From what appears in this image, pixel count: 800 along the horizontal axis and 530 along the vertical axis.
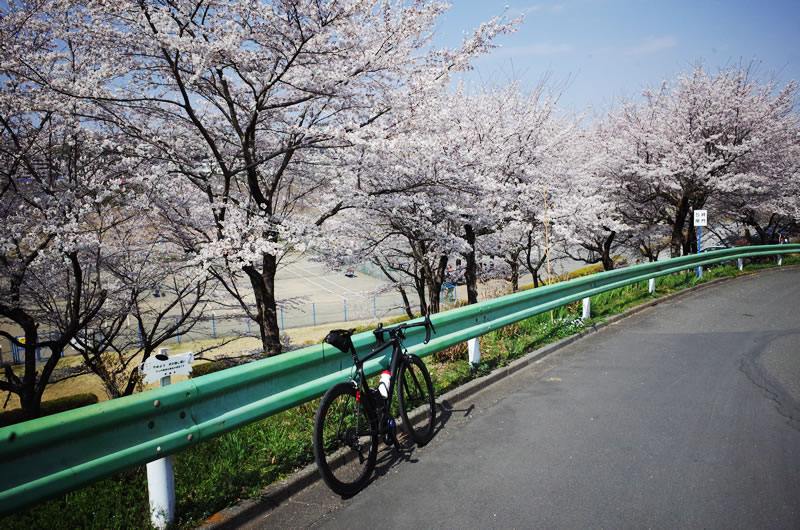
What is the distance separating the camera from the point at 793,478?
3.30 m

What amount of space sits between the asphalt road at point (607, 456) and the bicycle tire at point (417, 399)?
149 millimetres

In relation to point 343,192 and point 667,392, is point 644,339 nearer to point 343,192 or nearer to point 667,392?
point 667,392

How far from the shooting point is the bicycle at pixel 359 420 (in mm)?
3182

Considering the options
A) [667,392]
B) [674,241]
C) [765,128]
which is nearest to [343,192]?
[667,392]

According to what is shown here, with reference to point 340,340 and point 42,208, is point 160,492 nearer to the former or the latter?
point 340,340

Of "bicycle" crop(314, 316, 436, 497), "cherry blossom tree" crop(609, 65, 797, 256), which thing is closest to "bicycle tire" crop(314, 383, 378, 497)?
"bicycle" crop(314, 316, 436, 497)

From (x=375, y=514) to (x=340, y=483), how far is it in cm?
31

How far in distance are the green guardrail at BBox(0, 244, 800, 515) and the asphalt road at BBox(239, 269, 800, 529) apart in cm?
72

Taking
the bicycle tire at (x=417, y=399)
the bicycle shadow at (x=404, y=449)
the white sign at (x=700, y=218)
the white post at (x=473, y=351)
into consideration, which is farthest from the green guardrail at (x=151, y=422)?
the white sign at (x=700, y=218)

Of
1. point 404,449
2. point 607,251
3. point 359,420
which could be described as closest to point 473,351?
point 404,449

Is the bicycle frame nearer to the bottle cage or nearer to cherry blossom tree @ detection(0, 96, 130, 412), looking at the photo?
the bottle cage

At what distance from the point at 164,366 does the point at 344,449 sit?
1.53m

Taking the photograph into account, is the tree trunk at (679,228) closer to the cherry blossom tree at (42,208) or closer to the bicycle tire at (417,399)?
the bicycle tire at (417,399)

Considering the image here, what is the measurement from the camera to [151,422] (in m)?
2.63
